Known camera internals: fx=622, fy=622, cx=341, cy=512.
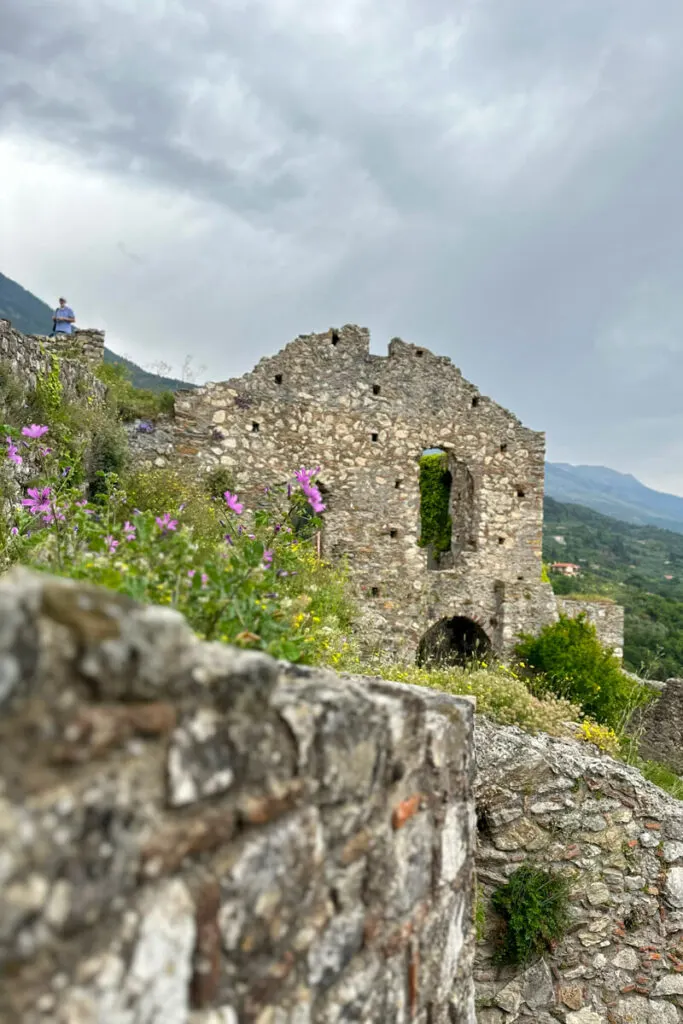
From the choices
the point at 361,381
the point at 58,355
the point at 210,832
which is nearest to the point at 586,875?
the point at 210,832

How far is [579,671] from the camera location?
1073 centimetres

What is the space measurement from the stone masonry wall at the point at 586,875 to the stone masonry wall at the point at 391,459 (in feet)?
19.6

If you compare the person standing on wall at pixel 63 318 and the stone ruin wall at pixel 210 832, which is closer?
the stone ruin wall at pixel 210 832

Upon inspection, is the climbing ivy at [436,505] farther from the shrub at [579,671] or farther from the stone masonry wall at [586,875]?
the stone masonry wall at [586,875]

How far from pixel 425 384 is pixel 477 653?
17.7 feet

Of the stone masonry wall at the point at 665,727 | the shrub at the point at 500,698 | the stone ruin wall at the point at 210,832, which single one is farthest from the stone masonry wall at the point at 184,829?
the stone masonry wall at the point at 665,727

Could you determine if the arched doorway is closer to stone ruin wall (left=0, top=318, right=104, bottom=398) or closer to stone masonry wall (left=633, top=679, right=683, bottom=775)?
stone masonry wall (left=633, top=679, right=683, bottom=775)

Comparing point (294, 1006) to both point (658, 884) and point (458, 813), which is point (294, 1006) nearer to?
point (458, 813)

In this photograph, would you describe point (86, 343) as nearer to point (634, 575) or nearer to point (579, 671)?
point (579, 671)

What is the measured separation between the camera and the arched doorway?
12.5m

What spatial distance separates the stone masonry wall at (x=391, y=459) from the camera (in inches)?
411

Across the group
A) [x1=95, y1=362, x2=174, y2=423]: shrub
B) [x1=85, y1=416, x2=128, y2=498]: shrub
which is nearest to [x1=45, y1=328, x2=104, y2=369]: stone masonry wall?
[x1=95, y1=362, x2=174, y2=423]: shrub

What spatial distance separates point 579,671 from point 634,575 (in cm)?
4889

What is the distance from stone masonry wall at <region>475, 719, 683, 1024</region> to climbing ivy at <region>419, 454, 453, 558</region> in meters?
8.68
